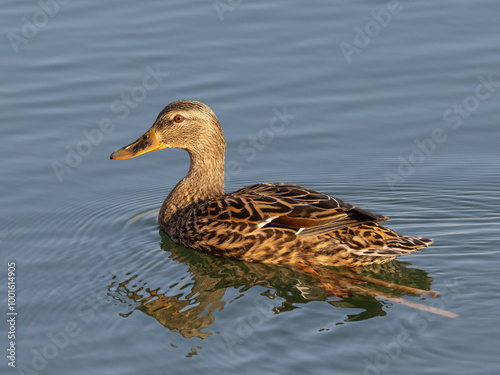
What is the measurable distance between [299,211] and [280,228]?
300mm

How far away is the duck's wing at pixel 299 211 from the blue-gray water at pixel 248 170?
58cm

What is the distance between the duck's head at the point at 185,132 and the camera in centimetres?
1147

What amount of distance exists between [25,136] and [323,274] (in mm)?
5813

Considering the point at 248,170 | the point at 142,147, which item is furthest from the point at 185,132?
the point at 248,170

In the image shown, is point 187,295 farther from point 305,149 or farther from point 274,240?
point 305,149

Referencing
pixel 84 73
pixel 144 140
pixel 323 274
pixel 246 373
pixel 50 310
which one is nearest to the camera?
pixel 246 373

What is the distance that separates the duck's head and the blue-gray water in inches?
41.5

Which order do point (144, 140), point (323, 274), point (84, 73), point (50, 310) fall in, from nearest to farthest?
1. point (50, 310)
2. point (323, 274)
3. point (144, 140)
4. point (84, 73)

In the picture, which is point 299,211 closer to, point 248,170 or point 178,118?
point 178,118

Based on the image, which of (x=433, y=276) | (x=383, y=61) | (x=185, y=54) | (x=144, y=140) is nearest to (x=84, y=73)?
(x=185, y=54)

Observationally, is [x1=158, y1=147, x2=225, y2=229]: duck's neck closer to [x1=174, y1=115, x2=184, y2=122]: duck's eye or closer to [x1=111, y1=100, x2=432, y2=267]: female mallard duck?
[x1=111, y1=100, x2=432, y2=267]: female mallard duck

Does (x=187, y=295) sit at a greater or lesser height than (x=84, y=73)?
lesser

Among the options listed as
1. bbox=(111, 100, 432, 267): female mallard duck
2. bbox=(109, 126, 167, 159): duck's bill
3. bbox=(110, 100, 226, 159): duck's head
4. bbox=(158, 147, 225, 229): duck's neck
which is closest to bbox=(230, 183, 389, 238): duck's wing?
bbox=(111, 100, 432, 267): female mallard duck

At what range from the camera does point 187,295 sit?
382 inches
